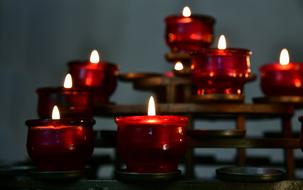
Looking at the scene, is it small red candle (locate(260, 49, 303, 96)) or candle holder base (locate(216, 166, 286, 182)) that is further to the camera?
small red candle (locate(260, 49, 303, 96))

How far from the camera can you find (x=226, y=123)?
1.21 meters

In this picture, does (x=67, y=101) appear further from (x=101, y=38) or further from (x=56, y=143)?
(x=101, y=38)

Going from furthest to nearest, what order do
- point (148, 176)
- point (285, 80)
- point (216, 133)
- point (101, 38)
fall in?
point (101, 38), point (285, 80), point (216, 133), point (148, 176)

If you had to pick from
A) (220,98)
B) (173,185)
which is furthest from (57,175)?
(220,98)

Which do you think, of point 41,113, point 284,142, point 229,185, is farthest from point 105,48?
point 229,185

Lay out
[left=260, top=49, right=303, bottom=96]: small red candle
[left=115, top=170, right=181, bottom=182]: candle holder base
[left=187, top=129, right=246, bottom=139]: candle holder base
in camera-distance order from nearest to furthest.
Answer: [left=115, top=170, right=181, bottom=182]: candle holder base, [left=187, top=129, right=246, bottom=139]: candle holder base, [left=260, top=49, right=303, bottom=96]: small red candle

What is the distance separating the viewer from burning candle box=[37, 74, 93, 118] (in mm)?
757

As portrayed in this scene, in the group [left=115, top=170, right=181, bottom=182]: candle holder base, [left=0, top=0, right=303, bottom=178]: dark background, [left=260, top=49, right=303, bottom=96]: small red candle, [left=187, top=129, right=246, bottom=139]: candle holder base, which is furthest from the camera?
[left=0, top=0, right=303, bottom=178]: dark background

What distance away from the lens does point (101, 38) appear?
49.4 inches

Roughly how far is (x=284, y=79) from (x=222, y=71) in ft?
0.44

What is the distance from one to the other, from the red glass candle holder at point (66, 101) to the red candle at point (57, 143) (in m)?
0.12

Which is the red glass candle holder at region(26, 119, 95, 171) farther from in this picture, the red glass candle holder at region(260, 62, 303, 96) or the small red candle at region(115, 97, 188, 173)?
the red glass candle holder at region(260, 62, 303, 96)

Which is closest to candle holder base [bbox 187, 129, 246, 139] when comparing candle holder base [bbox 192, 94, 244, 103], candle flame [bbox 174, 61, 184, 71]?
candle holder base [bbox 192, 94, 244, 103]

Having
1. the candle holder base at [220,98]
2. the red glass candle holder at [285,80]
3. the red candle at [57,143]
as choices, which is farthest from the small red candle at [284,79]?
the red candle at [57,143]
